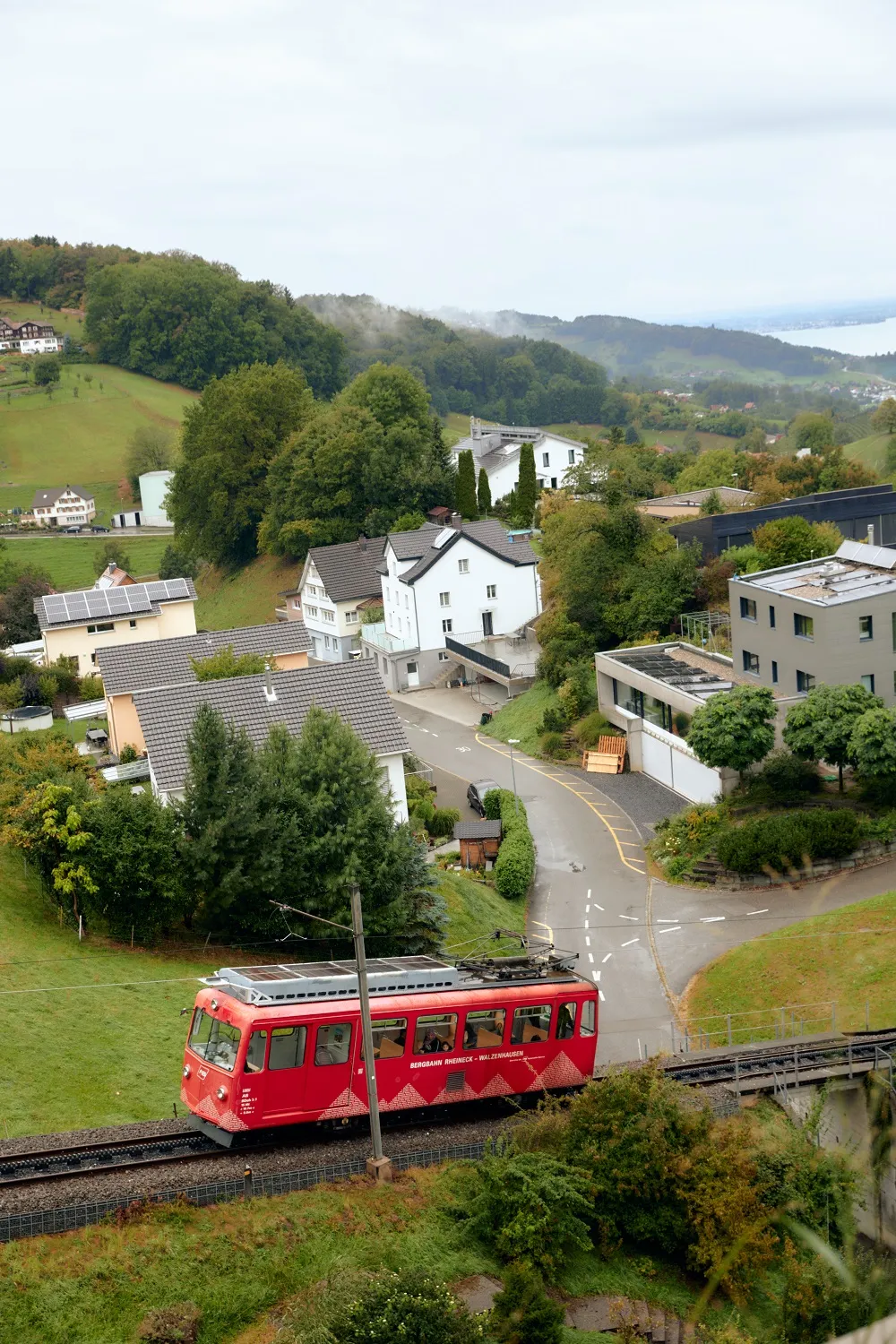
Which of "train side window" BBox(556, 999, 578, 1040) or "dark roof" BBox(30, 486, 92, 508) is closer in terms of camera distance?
"train side window" BBox(556, 999, 578, 1040)

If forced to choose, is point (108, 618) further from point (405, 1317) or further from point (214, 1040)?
point (405, 1317)

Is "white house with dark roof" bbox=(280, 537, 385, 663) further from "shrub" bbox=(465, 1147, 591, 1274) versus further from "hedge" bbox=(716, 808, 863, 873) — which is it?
"shrub" bbox=(465, 1147, 591, 1274)

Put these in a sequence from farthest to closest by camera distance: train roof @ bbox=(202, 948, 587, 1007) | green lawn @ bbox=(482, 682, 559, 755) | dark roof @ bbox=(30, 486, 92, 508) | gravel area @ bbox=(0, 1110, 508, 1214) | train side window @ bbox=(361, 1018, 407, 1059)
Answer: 1. dark roof @ bbox=(30, 486, 92, 508)
2. green lawn @ bbox=(482, 682, 559, 755)
3. train side window @ bbox=(361, 1018, 407, 1059)
4. train roof @ bbox=(202, 948, 587, 1007)
5. gravel area @ bbox=(0, 1110, 508, 1214)

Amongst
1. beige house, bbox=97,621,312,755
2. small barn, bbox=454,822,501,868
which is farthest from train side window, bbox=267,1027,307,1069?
beige house, bbox=97,621,312,755

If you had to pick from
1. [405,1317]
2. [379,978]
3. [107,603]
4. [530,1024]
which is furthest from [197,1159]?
[107,603]

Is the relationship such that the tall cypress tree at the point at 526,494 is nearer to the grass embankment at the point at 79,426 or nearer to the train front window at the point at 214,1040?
the grass embankment at the point at 79,426
